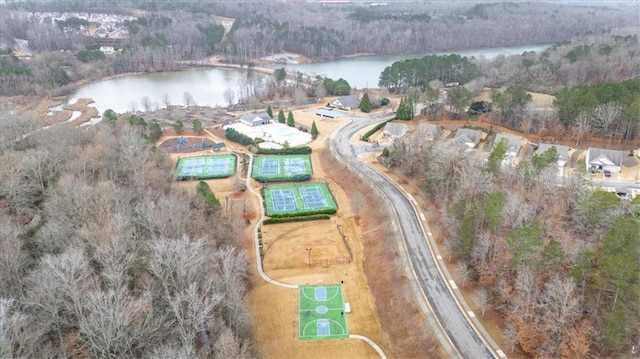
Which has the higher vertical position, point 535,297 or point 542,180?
point 542,180

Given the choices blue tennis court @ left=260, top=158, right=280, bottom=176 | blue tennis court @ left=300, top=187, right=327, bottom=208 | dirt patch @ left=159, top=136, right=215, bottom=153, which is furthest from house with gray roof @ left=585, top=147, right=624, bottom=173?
dirt patch @ left=159, top=136, right=215, bottom=153

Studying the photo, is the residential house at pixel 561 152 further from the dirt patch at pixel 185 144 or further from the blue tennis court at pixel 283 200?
the dirt patch at pixel 185 144

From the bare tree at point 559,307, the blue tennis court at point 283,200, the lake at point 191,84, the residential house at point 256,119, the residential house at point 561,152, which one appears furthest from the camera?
the lake at point 191,84

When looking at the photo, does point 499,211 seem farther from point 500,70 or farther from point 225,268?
point 500,70

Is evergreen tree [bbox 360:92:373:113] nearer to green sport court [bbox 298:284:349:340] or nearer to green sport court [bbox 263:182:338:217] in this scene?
green sport court [bbox 263:182:338:217]

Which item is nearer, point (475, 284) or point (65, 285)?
point (65, 285)

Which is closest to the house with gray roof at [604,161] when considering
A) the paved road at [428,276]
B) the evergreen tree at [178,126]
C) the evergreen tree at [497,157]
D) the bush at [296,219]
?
the evergreen tree at [497,157]

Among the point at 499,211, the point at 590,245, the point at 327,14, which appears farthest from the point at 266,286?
the point at 327,14

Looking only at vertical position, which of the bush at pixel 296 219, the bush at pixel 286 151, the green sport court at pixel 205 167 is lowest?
the bush at pixel 296 219
